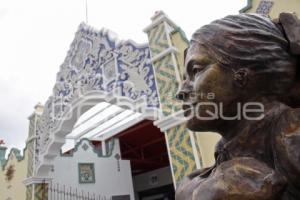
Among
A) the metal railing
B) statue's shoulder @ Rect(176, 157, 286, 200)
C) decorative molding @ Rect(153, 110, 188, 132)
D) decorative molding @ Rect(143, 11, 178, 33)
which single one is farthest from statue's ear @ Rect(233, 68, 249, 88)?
the metal railing

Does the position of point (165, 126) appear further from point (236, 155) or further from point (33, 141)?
point (33, 141)

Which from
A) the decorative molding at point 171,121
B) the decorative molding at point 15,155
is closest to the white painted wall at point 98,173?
the decorative molding at point 15,155

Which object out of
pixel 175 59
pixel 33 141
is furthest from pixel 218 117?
pixel 33 141

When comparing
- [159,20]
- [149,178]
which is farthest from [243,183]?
[149,178]

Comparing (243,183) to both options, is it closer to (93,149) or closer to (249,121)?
(249,121)

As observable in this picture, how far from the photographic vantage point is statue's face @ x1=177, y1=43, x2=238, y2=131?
0.58m

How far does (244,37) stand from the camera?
0.59 metres

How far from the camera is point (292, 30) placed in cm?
60

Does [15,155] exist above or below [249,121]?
above

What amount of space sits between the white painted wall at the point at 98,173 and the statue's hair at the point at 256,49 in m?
5.00

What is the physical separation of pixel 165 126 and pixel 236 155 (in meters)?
1.97

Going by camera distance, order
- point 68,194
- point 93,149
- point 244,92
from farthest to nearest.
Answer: point 93,149 < point 68,194 < point 244,92

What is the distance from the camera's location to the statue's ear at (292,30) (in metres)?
0.58

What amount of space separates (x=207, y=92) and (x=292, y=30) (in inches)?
7.6
